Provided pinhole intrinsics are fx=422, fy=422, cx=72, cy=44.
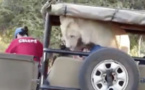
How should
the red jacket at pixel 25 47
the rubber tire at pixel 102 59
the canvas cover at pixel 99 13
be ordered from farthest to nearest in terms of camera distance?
1. the red jacket at pixel 25 47
2. the canvas cover at pixel 99 13
3. the rubber tire at pixel 102 59

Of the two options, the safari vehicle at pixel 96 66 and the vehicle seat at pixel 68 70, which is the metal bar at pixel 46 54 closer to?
the safari vehicle at pixel 96 66

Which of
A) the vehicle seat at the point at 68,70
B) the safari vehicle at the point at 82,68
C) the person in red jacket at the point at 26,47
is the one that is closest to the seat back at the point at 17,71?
the safari vehicle at the point at 82,68

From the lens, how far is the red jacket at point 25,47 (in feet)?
17.6

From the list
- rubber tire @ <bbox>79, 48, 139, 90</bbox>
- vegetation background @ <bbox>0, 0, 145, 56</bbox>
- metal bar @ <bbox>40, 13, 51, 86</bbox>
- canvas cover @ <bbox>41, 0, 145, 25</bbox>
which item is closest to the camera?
rubber tire @ <bbox>79, 48, 139, 90</bbox>

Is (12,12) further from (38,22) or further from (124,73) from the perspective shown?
(124,73)

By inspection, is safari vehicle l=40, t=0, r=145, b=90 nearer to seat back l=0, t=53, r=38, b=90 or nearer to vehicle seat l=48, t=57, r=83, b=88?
vehicle seat l=48, t=57, r=83, b=88

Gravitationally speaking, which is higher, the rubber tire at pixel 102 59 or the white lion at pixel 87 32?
the white lion at pixel 87 32

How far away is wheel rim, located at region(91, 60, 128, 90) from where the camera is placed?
392cm

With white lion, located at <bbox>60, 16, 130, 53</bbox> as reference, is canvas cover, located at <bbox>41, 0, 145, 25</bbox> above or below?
above

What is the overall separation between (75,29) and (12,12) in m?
13.7

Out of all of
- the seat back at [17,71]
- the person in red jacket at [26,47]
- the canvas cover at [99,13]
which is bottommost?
the seat back at [17,71]

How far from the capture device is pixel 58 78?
13.6ft

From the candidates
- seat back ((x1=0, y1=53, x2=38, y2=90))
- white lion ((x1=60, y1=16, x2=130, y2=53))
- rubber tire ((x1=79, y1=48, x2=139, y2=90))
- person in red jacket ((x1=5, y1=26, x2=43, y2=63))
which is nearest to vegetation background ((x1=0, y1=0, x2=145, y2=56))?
person in red jacket ((x1=5, y1=26, x2=43, y2=63))

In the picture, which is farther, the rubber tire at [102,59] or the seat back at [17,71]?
the seat back at [17,71]
